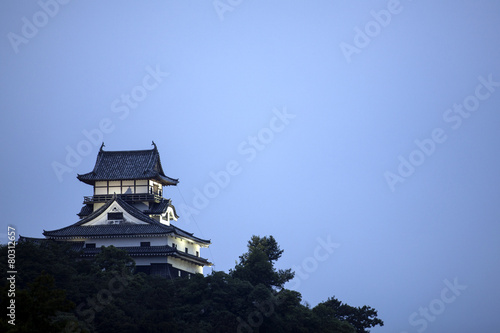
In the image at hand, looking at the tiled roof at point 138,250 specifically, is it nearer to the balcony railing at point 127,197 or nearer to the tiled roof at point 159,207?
the tiled roof at point 159,207

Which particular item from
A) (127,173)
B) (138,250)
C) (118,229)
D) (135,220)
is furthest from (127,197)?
(138,250)

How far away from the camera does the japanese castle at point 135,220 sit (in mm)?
55031

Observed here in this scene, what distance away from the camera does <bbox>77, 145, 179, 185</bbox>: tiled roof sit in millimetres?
61094

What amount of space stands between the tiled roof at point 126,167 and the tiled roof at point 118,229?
3.60m

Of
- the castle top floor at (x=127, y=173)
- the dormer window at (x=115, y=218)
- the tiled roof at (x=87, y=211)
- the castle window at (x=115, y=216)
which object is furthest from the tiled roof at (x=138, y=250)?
the castle top floor at (x=127, y=173)

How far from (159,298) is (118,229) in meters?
15.0

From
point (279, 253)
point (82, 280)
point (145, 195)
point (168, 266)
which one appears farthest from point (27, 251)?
point (279, 253)

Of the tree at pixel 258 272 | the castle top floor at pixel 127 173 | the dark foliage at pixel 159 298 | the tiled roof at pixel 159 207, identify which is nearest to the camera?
the dark foliage at pixel 159 298

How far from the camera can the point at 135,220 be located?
187 ft

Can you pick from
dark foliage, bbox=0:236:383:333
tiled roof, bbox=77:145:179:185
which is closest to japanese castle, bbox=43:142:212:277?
tiled roof, bbox=77:145:179:185

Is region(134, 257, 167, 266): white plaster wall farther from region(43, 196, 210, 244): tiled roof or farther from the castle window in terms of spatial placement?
the castle window

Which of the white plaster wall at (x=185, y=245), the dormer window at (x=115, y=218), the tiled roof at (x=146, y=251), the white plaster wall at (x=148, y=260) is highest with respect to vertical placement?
the dormer window at (x=115, y=218)

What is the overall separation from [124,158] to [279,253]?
56.8ft

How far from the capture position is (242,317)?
4484cm
